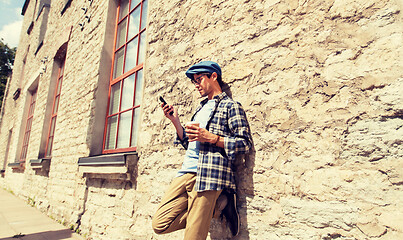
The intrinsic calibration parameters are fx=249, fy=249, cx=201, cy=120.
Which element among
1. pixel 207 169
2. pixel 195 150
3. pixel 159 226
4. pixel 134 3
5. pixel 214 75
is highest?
pixel 134 3

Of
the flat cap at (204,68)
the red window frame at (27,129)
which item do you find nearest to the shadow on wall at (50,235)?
the flat cap at (204,68)

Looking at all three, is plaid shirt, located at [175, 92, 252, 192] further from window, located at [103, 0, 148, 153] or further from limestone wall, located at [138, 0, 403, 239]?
window, located at [103, 0, 148, 153]

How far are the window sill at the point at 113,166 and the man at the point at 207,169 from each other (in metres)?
1.15

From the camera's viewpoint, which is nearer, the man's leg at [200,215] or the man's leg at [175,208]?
the man's leg at [200,215]

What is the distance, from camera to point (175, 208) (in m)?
1.76

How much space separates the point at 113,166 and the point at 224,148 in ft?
6.12

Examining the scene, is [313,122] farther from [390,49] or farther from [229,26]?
[229,26]

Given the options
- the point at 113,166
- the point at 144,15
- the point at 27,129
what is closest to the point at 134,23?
the point at 144,15

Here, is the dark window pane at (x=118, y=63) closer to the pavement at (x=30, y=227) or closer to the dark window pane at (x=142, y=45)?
the dark window pane at (x=142, y=45)

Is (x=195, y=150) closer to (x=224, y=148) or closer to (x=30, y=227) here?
(x=224, y=148)

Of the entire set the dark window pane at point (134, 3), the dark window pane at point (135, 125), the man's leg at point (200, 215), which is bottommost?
the man's leg at point (200, 215)

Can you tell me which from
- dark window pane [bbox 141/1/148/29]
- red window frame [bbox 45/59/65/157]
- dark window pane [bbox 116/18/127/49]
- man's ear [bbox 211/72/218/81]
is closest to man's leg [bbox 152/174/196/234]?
man's ear [bbox 211/72/218/81]

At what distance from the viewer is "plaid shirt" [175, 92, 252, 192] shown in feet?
5.26

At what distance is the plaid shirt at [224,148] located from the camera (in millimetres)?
1603
